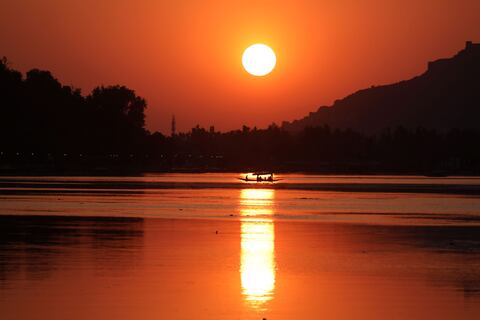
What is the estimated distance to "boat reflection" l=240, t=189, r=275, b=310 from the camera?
2617 cm

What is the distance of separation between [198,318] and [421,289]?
24.3 ft

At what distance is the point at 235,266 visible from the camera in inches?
1273

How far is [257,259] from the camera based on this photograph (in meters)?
34.4

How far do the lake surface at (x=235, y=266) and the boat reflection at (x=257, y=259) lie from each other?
5cm

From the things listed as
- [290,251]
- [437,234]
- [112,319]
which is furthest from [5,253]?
[437,234]

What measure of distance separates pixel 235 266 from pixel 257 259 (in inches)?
84.5

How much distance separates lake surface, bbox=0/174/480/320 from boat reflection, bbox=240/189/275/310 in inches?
1.8

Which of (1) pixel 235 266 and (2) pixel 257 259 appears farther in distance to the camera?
(2) pixel 257 259

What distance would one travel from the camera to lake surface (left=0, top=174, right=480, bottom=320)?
24.3m

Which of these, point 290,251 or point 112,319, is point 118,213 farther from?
point 112,319

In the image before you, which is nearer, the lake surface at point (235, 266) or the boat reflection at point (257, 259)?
the lake surface at point (235, 266)

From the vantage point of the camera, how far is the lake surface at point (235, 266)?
79.8 feet

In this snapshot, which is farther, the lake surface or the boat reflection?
the boat reflection

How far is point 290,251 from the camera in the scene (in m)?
37.4
